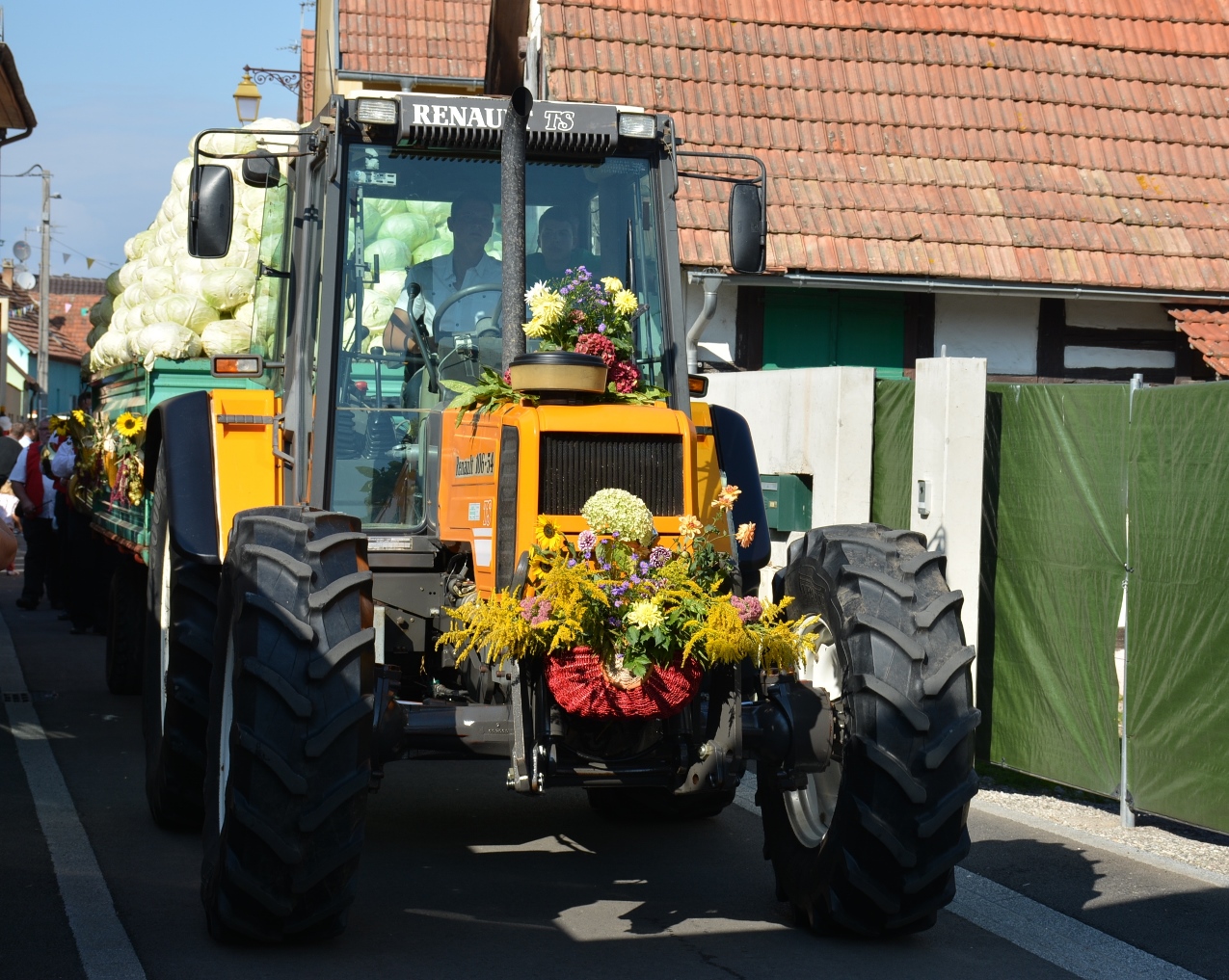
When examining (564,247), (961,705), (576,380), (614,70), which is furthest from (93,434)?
(961,705)

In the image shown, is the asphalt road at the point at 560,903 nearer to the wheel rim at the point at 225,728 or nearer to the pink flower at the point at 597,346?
the wheel rim at the point at 225,728

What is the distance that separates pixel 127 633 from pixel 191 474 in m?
3.96

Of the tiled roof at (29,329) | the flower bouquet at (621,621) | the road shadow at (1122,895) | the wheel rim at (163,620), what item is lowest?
the road shadow at (1122,895)

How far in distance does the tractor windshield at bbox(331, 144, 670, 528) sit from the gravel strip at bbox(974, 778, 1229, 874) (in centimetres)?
300

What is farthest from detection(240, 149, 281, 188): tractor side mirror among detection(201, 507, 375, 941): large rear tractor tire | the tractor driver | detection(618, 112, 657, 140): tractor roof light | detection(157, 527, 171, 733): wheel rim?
detection(201, 507, 375, 941): large rear tractor tire

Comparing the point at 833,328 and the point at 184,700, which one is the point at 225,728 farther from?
the point at 833,328

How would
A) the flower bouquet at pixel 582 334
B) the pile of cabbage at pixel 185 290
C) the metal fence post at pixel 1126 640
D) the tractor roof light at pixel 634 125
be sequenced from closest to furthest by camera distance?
the flower bouquet at pixel 582 334
the tractor roof light at pixel 634 125
the metal fence post at pixel 1126 640
the pile of cabbage at pixel 185 290

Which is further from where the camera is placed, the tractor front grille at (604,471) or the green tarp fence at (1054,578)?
the green tarp fence at (1054,578)

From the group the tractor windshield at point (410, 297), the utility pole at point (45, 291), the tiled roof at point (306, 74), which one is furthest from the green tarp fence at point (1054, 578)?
the utility pole at point (45, 291)

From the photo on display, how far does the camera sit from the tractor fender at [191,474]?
6676 mm

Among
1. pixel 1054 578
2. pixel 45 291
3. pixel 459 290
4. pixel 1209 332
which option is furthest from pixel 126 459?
pixel 45 291

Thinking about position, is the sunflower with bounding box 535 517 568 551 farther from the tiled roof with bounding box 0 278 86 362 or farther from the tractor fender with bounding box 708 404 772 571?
the tiled roof with bounding box 0 278 86 362

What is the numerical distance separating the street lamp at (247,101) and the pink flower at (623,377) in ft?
52.5

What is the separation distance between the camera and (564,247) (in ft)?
20.1
